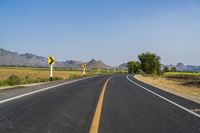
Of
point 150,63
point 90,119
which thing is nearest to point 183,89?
point 90,119

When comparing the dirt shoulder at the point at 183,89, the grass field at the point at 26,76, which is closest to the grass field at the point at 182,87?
the dirt shoulder at the point at 183,89

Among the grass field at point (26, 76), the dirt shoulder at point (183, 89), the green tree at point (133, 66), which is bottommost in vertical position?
the dirt shoulder at point (183, 89)

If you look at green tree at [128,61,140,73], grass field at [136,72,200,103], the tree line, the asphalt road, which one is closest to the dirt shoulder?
grass field at [136,72,200,103]

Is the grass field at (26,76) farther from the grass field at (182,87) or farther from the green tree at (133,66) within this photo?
the green tree at (133,66)

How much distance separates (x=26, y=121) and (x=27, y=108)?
204cm

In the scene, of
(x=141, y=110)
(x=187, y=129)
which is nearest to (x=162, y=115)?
(x=141, y=110)

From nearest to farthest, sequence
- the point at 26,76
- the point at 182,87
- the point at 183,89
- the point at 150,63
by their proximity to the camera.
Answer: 1. the point at 183,89
2. the point at 182,87
3. the point at 26,76
4. the point at 150,63

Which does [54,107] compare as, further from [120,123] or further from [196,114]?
[196,114]

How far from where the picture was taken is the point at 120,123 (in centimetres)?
713

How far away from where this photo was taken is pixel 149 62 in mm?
113250

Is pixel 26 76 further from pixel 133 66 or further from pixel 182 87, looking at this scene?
pixel 133 66

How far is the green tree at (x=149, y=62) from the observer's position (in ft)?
370

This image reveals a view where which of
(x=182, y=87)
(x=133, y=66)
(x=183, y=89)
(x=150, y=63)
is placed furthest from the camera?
(x=133, y=66)

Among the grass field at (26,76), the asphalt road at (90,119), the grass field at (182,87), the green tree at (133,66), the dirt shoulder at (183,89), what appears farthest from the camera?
the green tree at (133,66)
